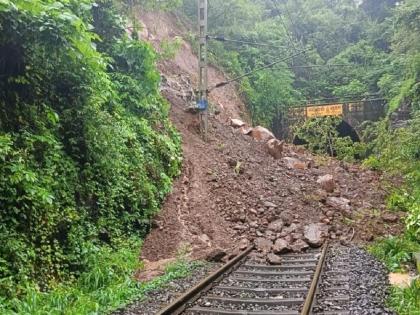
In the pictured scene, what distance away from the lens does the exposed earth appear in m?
10.9

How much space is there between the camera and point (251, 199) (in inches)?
531

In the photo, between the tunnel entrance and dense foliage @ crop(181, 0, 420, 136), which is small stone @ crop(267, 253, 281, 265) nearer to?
dense foliage @ crop(181, 0, 420, 136)

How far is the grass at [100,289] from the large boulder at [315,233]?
3127mm

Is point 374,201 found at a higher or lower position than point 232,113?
lower

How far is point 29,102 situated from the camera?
→ 835 centimetres

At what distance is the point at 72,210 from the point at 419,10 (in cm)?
1611

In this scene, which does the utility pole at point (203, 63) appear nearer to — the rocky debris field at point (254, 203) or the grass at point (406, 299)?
the rocky debris field at point (254, 203)

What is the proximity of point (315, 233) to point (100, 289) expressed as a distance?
18.8 ft

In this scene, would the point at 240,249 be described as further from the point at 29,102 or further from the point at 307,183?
the point at 307,183

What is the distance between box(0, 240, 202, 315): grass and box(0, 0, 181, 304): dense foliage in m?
0.24

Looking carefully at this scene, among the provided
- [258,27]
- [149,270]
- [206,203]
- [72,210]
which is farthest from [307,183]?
[258,27]

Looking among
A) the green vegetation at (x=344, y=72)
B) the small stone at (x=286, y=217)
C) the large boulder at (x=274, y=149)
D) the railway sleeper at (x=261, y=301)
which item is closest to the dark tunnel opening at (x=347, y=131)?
the green vegetation at (x=344, y=72)

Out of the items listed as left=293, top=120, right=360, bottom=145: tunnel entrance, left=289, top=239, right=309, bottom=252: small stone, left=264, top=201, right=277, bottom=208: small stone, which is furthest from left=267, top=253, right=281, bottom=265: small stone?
left=293, top=120, right=360, bottom=145: tunnel entrance

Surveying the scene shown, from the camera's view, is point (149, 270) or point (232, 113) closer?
point (149, 270)
